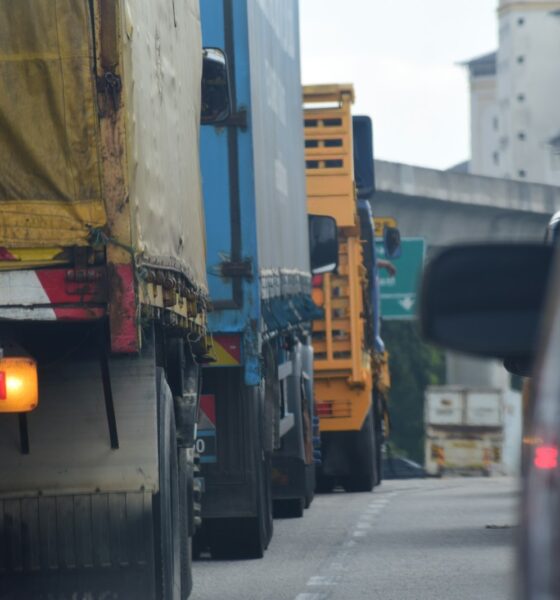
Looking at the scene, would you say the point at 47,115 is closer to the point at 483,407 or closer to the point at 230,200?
the point at 230,200

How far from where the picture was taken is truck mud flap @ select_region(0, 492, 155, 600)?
8250 mm

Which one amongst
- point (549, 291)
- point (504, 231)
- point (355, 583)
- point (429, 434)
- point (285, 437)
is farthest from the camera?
point (504, 231)

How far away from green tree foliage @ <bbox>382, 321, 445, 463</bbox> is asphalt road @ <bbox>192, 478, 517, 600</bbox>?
46.8m

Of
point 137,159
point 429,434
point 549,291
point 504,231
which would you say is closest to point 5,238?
point 137,159

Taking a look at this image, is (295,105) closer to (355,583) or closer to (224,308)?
(224,308)

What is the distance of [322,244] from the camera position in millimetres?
21641

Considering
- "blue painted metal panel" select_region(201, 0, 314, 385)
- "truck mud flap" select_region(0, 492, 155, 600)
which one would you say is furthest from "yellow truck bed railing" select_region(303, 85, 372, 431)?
"truck mud flap" select_region(0, 492, 155, 600)

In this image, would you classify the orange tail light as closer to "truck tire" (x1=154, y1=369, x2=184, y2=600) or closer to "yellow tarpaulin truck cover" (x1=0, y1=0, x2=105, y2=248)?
"yellow tarpaulin truck cover" (x1=0, y1=0, x2=105, y2=248)

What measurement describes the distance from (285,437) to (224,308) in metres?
5.00

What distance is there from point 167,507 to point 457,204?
39086 millimetres

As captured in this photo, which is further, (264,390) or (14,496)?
(264,390)

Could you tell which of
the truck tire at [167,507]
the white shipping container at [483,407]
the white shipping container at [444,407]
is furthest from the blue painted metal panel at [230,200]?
the white shipping container at [483,407]

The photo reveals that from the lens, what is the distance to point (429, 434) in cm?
4581

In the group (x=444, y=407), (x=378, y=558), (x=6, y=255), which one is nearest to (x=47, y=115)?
(x=6, y=255)
